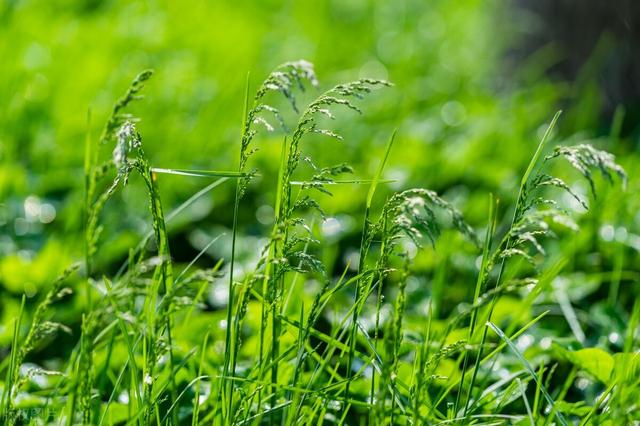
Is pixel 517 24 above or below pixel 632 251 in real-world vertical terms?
above

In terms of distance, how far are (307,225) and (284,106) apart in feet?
5.98

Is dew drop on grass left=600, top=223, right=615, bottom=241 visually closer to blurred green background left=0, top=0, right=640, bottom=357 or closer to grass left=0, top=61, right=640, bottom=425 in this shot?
blurred green background left=0, top=0, right=640, bottom=357

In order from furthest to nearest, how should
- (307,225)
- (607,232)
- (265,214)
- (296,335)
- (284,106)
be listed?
A: 1. (284,106)
2. (265,214)
3. (607,232)
4. (307,225)
5. (296,335)

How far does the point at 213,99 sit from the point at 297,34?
130 centimetres

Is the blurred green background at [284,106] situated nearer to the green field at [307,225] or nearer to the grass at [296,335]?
the green field at [307,225]

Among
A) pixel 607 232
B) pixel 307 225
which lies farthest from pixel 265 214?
pixel 607 232

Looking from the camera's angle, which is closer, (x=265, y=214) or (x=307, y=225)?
(x=307, y=225)

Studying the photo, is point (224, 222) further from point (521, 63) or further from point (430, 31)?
point (430, 31)

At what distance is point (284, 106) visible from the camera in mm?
3400

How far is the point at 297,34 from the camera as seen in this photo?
442 cm

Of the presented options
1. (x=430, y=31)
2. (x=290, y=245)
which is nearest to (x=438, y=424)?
(x=290, y=245)

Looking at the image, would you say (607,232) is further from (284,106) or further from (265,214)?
(284,106)

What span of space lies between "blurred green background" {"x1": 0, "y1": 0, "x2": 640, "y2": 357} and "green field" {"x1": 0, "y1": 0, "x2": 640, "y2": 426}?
0.01 meters

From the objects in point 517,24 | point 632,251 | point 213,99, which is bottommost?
point 632,251
